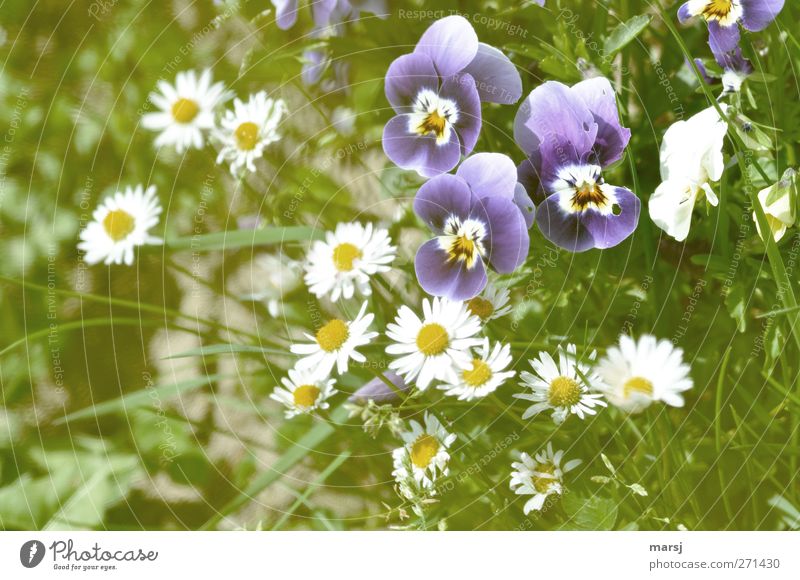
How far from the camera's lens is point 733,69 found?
468mm

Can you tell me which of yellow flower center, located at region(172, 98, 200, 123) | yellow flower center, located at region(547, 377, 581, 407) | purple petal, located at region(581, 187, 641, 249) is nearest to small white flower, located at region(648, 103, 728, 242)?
purple petal, located at region(581, 187, 641, 249)

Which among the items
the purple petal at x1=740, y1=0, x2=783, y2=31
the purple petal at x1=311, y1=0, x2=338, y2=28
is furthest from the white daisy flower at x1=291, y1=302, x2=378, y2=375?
the purple petal at x1=740, y1=0, x2=783, y2=31

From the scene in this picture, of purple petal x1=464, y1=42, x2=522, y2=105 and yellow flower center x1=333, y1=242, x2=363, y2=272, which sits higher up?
purple petal x1=464, y1=42, x2=522, y2=105

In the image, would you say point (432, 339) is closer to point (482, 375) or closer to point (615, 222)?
point (482, 375)

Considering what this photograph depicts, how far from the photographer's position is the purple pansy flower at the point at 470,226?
0.44 m

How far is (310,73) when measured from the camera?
511mm

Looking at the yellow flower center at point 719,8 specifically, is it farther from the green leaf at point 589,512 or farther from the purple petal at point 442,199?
the green leaf at point 589,512

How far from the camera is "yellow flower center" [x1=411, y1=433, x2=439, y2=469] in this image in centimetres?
48

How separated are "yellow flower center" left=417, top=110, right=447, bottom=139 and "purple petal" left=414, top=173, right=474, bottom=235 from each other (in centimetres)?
4

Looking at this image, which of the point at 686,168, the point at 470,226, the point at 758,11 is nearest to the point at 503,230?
the point at 470,226

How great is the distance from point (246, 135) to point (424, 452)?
0.84 feet

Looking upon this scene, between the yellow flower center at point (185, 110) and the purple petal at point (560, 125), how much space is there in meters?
0.24

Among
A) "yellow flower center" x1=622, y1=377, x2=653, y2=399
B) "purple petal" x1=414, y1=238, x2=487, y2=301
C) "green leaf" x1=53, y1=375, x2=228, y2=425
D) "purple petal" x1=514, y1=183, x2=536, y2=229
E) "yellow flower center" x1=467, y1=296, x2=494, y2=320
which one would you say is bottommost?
"green leaf" x1=53, y1=375, x2=228, y2=425

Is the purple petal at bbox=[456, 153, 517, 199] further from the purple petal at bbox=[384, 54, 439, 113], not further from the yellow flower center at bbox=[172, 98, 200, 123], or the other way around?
the yellow flower center at bbox=[172, 98, 200, 123]
